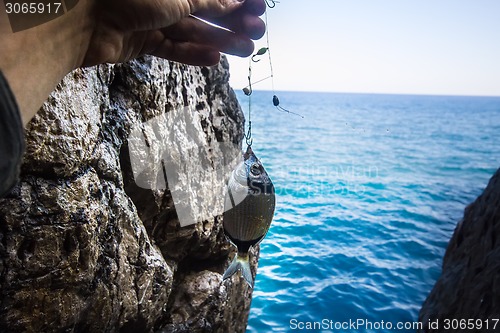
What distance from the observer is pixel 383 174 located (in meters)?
20.4

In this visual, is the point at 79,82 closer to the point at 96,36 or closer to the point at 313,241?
the point at 96,36

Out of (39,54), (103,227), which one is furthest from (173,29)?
(103,227)

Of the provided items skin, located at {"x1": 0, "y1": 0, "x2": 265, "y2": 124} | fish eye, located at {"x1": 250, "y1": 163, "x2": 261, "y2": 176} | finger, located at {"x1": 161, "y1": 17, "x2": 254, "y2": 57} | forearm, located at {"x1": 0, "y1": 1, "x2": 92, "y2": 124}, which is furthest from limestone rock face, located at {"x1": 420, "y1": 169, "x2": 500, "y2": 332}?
forearm, located at {"x1": 0, "y1": 1, "x2": 92, "y2": 124}

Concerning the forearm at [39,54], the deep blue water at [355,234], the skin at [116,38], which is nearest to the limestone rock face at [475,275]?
the deep blue water at [355,234]

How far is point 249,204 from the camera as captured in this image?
2.32 m

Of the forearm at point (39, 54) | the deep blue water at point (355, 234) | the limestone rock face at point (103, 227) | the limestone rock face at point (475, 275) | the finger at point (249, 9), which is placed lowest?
the deep blue water at point (355, 234)

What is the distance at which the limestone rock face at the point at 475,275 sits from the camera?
405cm

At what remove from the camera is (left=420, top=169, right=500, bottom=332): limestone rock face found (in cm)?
405

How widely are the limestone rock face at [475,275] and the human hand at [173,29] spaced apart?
3557 millimetres

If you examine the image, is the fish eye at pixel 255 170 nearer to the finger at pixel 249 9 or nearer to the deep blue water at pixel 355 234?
the finger at pixel 249 9

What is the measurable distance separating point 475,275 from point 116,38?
4.95 metres

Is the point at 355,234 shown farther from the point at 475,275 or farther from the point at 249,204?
the point at 249,204

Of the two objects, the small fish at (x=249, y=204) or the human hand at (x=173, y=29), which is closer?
the human hand at (x=173, y=29)

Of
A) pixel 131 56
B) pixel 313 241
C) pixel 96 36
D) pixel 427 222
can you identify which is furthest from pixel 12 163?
pixel 427 222
